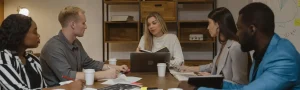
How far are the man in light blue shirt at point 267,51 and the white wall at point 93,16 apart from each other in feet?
9.72

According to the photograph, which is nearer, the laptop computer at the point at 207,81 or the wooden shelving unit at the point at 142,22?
the laptop computer at the point at 207,81

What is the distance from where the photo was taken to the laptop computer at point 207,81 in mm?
1747

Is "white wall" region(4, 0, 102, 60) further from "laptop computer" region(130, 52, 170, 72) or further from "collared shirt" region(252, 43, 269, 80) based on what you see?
"collared shirt" region(252, 43, 269, 80)

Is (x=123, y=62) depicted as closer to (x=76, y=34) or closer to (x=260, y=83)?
(x=76, y=34)

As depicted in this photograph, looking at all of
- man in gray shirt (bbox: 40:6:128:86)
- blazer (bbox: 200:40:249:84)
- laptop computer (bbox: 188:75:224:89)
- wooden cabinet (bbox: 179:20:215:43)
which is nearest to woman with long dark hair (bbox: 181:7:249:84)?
blazer (bbox: 200:40:249:84)

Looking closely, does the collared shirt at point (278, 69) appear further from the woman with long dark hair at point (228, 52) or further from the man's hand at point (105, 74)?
the man's hand at point (105, 74)

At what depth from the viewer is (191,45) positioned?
4543 mm

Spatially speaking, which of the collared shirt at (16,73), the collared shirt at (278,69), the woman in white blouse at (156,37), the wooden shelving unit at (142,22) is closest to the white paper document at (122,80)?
the collared shirt at (16,73)

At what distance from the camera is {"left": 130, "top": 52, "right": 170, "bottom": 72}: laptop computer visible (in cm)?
238

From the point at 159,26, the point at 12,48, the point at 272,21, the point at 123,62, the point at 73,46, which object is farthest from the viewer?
the point at 123,62

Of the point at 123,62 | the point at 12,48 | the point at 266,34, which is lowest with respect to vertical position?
the point at 123,62

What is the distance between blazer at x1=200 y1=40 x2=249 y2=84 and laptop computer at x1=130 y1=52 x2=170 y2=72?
1.60ft

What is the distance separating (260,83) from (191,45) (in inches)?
127

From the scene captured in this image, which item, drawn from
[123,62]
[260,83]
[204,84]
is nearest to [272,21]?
[260,83]
